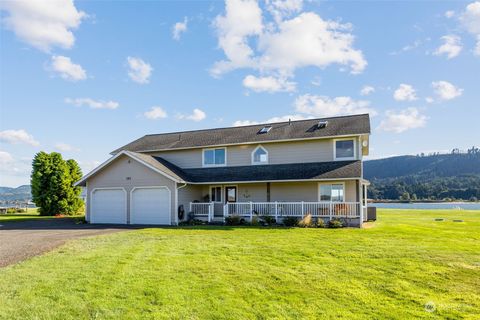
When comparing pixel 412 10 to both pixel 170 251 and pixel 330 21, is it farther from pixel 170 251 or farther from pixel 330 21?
pixel 170 251

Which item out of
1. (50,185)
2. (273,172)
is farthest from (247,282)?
(50,185)

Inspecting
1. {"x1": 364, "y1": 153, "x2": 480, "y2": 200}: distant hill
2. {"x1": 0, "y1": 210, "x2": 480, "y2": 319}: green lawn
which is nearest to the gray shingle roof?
{"x1": 0, "y1": 210, "x2": 480, "y2": 319}: green lawn

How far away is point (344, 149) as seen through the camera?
20938mm

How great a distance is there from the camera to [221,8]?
16391 mm

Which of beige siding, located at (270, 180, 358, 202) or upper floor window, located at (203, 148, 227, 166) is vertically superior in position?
upper floor window, located at (203, 148, 227, 166)

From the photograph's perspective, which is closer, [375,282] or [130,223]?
[375,282]

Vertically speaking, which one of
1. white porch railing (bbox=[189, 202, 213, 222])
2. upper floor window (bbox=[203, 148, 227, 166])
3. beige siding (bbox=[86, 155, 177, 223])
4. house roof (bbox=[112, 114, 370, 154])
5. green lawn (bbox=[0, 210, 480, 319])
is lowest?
green lawn (bbox=[0, 210, 480, 319])

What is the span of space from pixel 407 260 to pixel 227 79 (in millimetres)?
18479

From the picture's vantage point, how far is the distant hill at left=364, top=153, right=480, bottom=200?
87.1 meters

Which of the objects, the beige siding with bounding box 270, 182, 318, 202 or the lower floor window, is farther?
the lower floor window

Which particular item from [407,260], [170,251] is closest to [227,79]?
[170,251]

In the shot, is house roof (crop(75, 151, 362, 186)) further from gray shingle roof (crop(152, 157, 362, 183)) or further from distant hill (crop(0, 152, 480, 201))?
distant hill (crop(0, 152, 480, 201))

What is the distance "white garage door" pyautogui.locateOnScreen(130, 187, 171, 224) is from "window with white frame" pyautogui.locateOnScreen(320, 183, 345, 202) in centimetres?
943

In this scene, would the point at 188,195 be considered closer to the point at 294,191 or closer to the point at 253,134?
the point at 253,134
